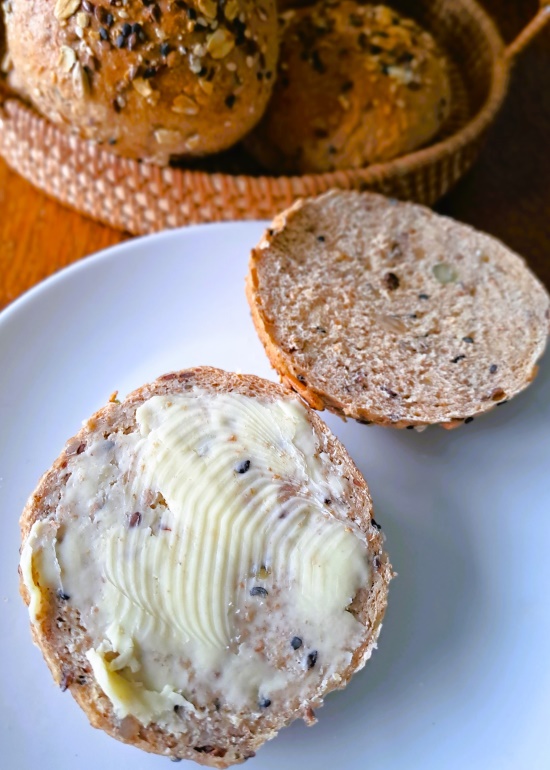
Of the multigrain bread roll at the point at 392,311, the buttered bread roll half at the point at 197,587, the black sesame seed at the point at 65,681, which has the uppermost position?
the multigrain bread roll at the point at 392,311

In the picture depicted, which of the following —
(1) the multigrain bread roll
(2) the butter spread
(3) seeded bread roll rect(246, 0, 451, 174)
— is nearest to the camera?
(2) the butter spread

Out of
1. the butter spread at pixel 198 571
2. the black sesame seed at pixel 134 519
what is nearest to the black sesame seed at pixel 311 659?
the butter spread at pixel 198 571

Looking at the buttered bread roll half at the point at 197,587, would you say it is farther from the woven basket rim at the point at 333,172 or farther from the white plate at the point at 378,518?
the woven basket rim at the point at 333,172

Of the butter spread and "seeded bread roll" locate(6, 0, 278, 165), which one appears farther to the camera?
"seeded bread roll" locate(6, 0, 278, 165)

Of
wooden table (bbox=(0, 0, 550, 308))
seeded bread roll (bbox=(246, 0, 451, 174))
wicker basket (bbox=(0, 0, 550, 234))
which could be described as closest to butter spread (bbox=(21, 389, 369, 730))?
wicker basket (bbox=(0, 0, 550, 234))

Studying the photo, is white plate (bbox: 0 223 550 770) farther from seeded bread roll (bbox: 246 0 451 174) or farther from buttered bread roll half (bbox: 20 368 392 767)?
seeded bread roll (bbox: 246 0 451 174)
